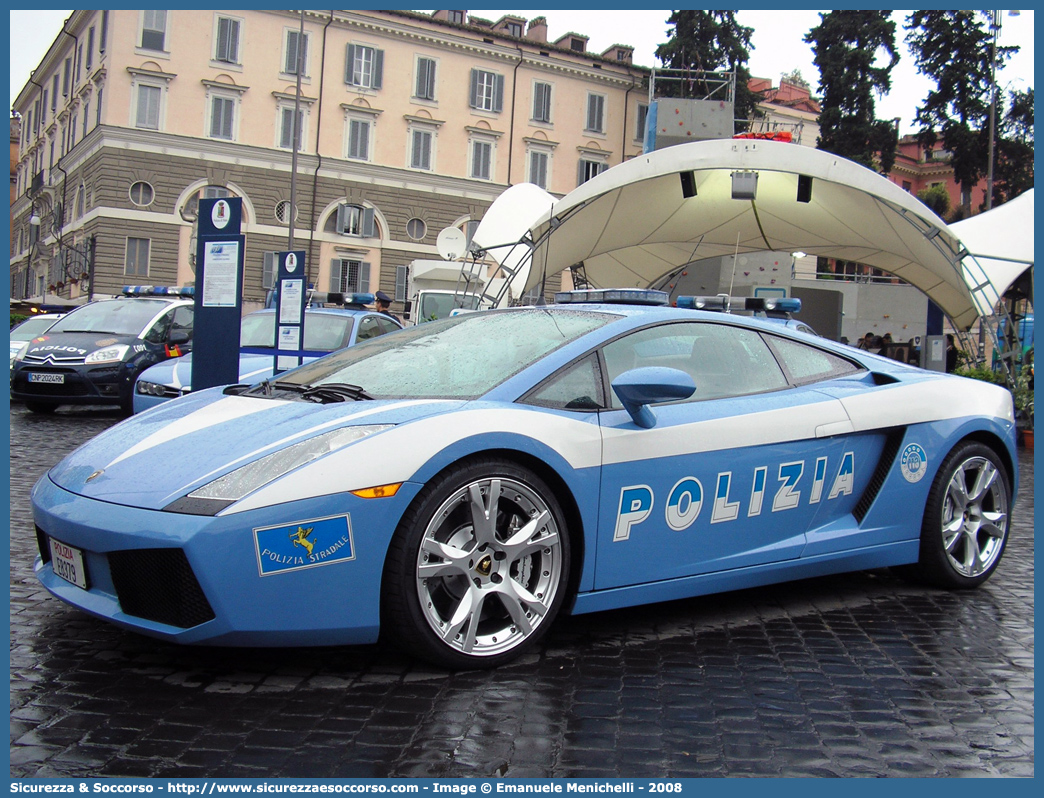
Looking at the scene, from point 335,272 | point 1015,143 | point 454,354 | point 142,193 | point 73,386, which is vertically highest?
point 1015,143

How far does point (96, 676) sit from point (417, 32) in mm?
43726

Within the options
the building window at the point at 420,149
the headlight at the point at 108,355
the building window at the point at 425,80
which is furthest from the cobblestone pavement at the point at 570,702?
the building window at the point at 425,80

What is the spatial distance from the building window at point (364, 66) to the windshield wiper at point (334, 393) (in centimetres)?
4081

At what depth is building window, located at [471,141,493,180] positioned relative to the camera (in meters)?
44.8

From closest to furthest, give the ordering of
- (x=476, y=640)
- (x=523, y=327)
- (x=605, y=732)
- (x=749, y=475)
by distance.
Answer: (x=605, y=732) → (x=476, y=640) → (x=749, y=475) → (x=523, y=327)

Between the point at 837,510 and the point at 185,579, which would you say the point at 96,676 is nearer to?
the point at 185,579

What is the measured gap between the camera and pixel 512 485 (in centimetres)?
326

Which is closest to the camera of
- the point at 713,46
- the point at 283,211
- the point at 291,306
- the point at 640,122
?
the point at 291,306

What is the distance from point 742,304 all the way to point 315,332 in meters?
4.82

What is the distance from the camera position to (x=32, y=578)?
415 cm

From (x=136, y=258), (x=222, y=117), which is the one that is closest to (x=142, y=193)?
(x=136, y=258)

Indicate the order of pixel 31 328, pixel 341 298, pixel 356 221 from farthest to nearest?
pixel 356 221, pixel 31 328, pixel 341 298

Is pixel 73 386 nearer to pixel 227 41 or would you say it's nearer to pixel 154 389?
pixel 154 389

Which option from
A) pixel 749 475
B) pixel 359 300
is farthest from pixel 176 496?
pixel 359 300
